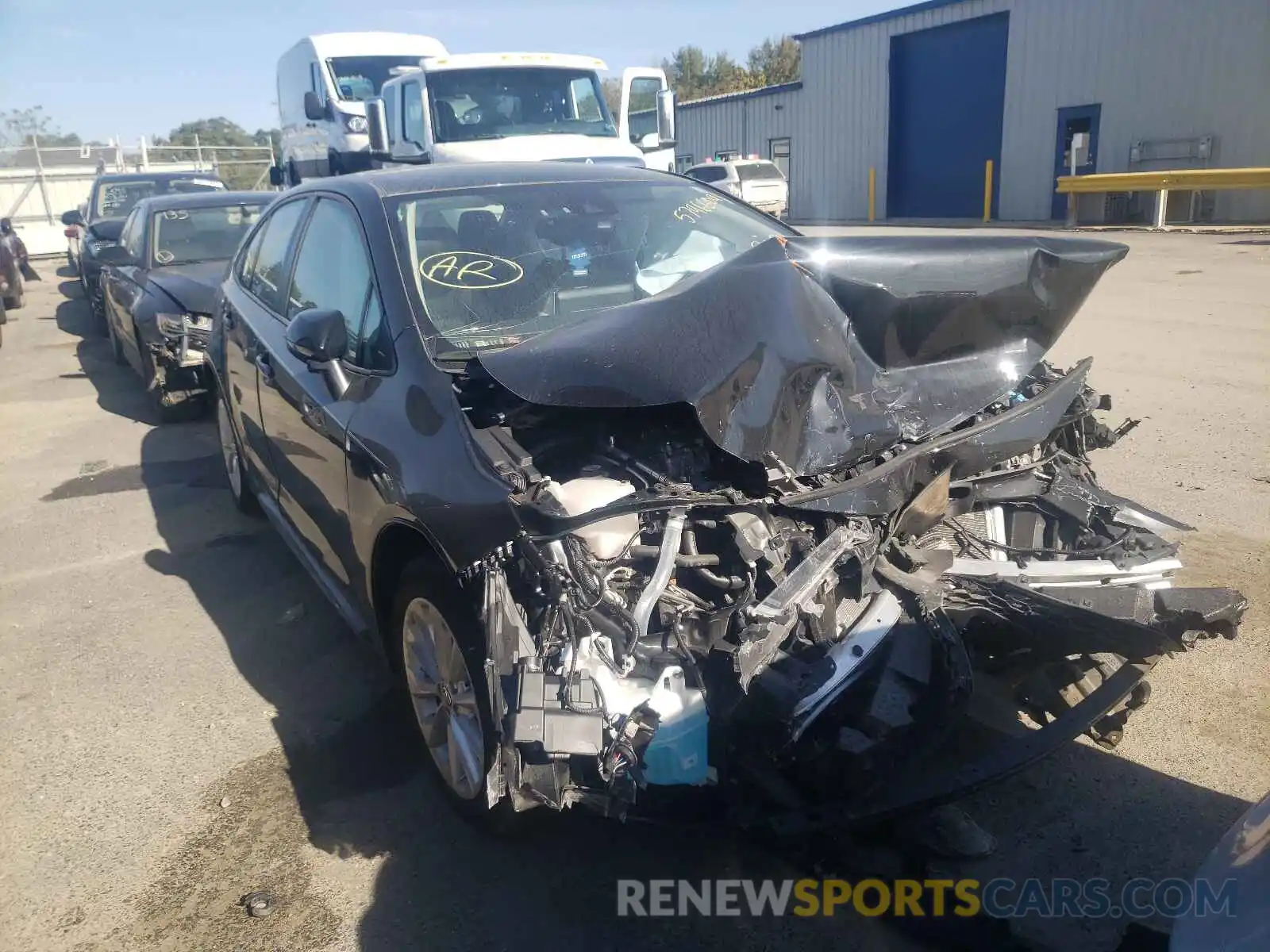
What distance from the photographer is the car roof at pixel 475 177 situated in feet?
12.8

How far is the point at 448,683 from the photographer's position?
9.58ft

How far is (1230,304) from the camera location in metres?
10.3

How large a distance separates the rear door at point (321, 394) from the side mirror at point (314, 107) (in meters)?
10.1

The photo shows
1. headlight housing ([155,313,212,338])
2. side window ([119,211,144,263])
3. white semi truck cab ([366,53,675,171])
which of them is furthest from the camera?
white semi truck cab ([366,53,675,171])

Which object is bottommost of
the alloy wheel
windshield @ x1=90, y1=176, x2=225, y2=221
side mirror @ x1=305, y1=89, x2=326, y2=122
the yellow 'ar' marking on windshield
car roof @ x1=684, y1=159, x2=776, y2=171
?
the alloy wheel

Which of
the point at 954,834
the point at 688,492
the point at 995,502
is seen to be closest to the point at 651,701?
the point at 688,492

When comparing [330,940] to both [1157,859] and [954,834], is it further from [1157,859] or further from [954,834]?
[1157,859]

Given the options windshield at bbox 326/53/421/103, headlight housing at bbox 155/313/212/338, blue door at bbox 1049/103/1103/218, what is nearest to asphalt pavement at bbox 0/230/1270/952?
headlight housing at bbox 155/313/212/338

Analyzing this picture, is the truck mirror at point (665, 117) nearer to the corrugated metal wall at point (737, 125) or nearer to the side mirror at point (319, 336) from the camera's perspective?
the side mirror at point (319, 336)

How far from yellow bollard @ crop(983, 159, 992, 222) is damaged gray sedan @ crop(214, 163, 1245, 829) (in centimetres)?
2352

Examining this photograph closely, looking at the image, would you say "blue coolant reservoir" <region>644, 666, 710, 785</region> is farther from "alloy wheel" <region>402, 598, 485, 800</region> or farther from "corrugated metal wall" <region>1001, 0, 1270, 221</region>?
"corrugated metal wall" <region>1001, 0, 1270, 221</region>

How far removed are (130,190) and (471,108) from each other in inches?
266

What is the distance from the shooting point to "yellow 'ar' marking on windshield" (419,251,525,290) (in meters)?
3.45

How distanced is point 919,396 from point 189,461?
5834 mm
